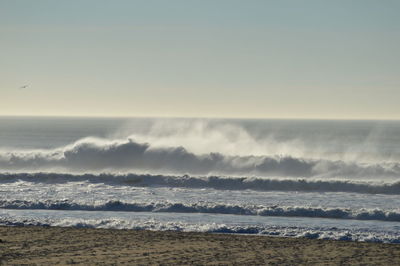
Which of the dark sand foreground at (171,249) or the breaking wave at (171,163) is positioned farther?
the breaking wave at (171,163)

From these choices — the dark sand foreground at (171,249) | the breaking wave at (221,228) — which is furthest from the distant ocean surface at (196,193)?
the dark sand foreground at (171,249)

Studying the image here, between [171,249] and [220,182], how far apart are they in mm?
15724

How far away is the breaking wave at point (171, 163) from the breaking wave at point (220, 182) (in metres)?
7.96

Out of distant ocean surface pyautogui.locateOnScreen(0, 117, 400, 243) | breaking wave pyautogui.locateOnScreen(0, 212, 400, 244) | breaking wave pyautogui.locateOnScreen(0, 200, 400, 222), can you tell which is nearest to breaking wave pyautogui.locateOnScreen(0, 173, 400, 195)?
distant ocean surface pyautogui.locateOnScreen(0, 117, 400, 243)

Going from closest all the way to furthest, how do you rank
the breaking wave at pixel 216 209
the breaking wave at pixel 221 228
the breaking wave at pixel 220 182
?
the breaking wave at pixel 221 228 < the breaking wave at pixel 216 209 < the breaking wave at pixel 220 182

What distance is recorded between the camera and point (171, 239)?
56.1 ft

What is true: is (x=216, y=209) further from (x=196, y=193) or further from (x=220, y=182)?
(x=220, y=182)

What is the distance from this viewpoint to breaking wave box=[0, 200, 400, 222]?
2175cm

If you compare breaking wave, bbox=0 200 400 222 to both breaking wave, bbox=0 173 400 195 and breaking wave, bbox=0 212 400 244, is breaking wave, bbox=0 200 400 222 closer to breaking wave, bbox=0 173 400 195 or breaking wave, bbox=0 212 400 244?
breaking wave, bbox=0 212 400 244

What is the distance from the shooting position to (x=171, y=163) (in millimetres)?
43344

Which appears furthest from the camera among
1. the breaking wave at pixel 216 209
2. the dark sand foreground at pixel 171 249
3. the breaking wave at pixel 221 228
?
the breaking wave at pixel 216 209

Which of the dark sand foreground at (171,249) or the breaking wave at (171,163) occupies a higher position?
the breaking wave at (171,163)

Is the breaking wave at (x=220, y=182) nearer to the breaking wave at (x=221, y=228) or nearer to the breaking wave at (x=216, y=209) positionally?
→ the breaking wave at (x=216, y=209)

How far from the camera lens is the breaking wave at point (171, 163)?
39.5 metres
